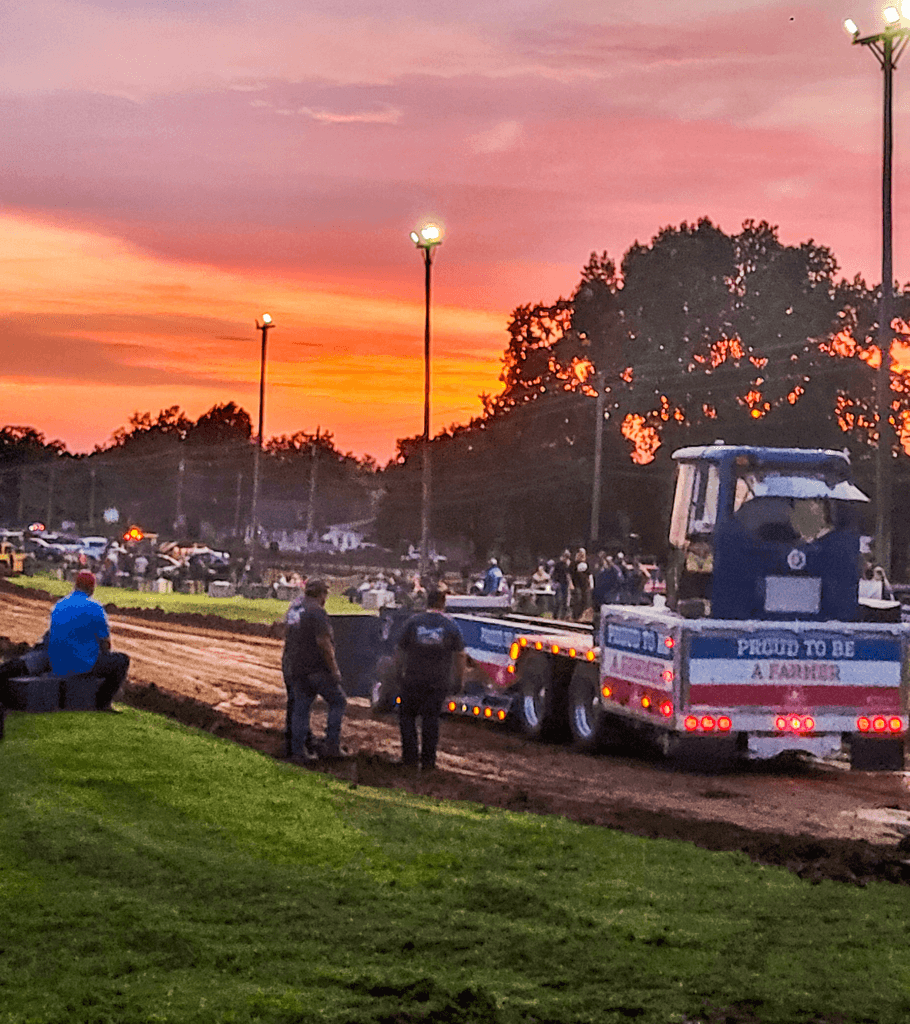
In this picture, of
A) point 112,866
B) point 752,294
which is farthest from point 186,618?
point 752,294

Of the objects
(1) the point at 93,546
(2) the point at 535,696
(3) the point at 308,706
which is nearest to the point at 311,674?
(3) the point at 308,706

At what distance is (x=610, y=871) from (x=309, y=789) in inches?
161

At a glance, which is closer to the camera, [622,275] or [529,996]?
[529,996]

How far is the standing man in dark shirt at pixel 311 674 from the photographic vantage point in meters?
19.0

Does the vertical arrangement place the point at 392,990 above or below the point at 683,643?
below

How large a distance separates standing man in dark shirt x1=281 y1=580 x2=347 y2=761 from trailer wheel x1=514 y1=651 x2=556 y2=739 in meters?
3.87

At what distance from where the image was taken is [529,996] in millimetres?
9203

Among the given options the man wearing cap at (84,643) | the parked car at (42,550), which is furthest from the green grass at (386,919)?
the parked car at (42,550)

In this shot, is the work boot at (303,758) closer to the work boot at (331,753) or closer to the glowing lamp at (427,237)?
the work boot at (331,753)

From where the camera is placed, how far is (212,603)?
59750mm

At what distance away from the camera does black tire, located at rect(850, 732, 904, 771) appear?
65.7 ft

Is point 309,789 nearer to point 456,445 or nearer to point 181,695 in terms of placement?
point 181,695

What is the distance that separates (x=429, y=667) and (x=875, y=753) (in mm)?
5314

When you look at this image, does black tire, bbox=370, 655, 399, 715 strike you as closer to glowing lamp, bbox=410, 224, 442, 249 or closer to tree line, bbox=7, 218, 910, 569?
glowing lamp, bbox=410, 224, 442, 249
